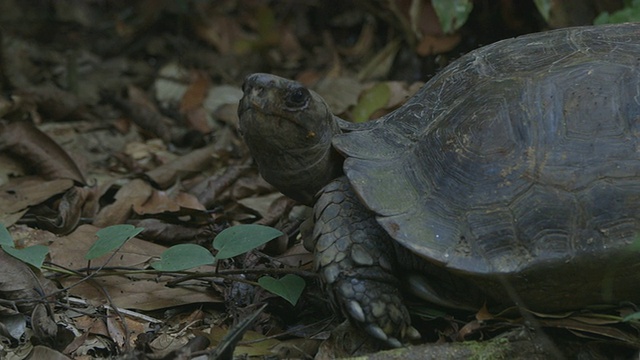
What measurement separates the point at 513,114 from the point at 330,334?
3.87 ft

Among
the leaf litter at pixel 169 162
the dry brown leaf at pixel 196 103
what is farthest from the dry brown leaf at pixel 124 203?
the dry brown leaf at pixel 196 103

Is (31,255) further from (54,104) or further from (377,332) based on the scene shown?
(54,104)

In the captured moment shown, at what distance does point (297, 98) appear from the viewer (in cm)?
355

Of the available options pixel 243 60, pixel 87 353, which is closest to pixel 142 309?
pixel 87 353

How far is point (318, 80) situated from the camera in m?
7.71

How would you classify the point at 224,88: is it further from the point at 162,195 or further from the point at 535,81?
the point at 535,81

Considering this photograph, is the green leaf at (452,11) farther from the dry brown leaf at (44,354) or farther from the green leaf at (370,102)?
the dry brown leaf at (44,354)

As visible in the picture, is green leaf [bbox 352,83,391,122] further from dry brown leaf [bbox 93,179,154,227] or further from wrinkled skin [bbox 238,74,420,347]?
wrinkled skin [bbox 238,74,420,347]

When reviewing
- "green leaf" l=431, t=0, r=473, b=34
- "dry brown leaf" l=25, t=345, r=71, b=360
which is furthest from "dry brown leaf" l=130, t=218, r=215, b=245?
"green leaf" l=431, t=0, r=473, b=34

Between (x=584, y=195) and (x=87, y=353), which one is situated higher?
(x=584, y=195)

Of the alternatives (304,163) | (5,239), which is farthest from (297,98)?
(5,239)

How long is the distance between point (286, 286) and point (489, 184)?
3.15 feet

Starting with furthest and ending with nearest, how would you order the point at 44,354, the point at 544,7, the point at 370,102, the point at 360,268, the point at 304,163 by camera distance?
the point at 544,7, the point at 370,102, the point at 304,163, the point at 360,268, the point at 44,354

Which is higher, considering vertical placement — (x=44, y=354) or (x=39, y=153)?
(x=44, y=354)
